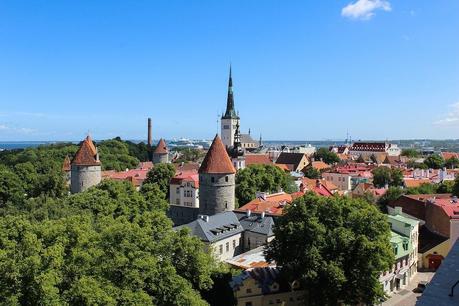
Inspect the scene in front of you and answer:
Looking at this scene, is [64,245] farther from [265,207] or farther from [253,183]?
[253,183]

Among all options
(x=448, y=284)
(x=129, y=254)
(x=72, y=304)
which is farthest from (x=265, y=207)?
(x=448, y=284)

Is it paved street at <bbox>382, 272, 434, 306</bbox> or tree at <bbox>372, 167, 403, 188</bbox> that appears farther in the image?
tree at <bbox>372, 167, 403, 188</bbox>

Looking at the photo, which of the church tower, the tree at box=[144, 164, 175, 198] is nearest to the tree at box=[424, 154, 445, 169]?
the church tower

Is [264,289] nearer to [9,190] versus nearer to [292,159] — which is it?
[9,190]

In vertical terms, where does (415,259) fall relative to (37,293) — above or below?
below

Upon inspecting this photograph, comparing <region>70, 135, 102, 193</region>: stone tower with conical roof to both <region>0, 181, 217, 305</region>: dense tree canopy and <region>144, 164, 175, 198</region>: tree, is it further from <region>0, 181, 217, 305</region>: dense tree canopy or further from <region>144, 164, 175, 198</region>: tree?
<region>0, 181, 217, 305</region>: dense tree canopy

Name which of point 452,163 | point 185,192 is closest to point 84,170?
point 185,192
